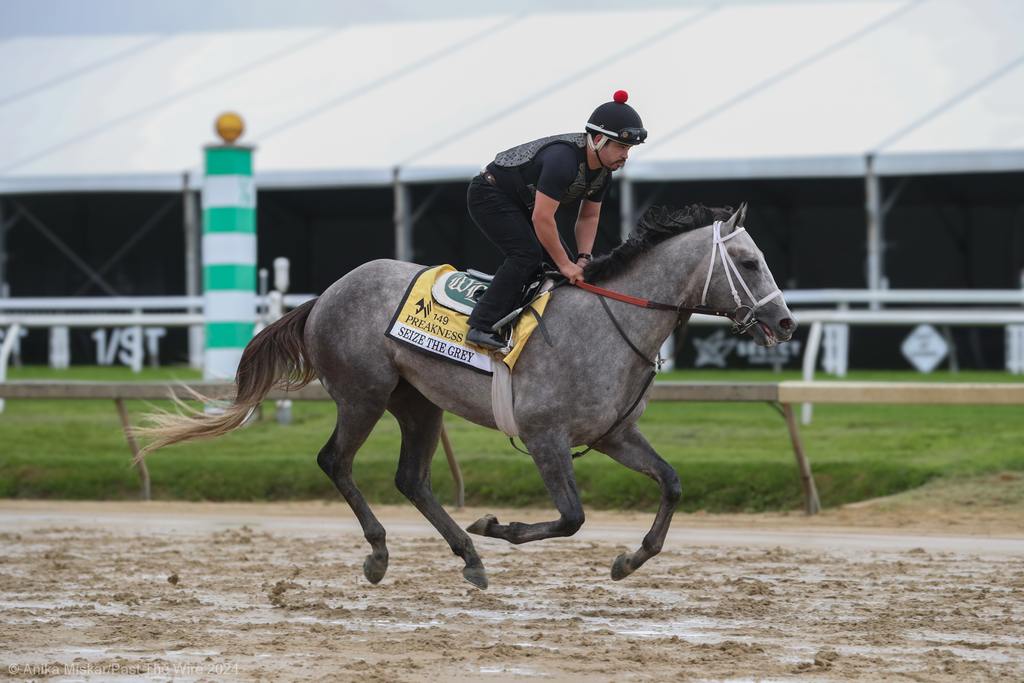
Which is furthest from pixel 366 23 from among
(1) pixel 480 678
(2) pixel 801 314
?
(1) pixel 480 678

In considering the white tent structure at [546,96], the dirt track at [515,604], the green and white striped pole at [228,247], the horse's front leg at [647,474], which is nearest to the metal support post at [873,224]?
the white tent structure at [546,96]

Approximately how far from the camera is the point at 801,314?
13.1 meters

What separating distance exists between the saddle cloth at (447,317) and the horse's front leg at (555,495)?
0.44 m

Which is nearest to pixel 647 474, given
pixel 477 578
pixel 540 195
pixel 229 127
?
pixel 477 578

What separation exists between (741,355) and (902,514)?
8.54 m

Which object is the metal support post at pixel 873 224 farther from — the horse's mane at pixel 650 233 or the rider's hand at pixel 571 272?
the rider's hand at pixel 571 272

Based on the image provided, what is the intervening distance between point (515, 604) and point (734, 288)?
5.77 feet

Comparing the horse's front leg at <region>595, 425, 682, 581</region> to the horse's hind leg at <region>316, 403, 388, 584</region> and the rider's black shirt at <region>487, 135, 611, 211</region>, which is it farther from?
the horse's hind leg at <region>316, 403, 388, 584</region>

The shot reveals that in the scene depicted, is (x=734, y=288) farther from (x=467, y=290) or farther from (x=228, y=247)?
(x=228, y=247)

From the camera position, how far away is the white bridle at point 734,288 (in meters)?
6.62

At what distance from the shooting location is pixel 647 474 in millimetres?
7039

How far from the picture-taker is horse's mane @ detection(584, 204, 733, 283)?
7.01 metres

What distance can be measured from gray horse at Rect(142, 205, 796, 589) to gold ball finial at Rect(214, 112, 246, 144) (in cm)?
635

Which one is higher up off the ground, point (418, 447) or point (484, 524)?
point (418, 447)
